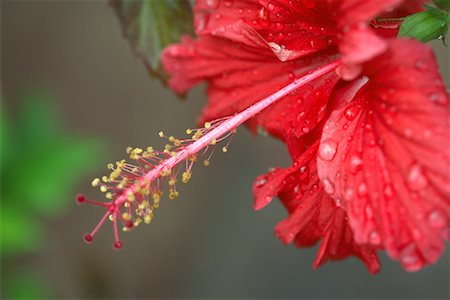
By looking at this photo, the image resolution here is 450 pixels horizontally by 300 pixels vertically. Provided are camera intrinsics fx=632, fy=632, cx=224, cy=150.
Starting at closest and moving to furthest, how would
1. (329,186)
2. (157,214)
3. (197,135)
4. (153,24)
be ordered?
(329,186) < (197,135) < (153,24) < (157,214)

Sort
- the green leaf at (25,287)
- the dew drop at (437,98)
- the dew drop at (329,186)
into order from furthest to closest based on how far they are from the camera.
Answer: the green leaf at (25,287) → the dew drop at (329,186) → the dew drop at (437,98)

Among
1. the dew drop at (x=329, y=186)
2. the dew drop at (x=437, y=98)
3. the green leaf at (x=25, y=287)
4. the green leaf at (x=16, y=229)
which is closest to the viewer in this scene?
the dew drop at (x=437, y=98)

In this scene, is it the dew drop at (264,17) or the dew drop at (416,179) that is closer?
the dew drop at (416,179)

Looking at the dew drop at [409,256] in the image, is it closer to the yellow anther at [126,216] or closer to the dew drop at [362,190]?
the dew drop at [362,190]

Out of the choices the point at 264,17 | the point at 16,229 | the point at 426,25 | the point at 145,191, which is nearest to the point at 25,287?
the point at 16,229

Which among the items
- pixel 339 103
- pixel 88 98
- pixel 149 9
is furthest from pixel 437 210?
pixel 88 98

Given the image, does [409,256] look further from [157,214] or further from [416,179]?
[157,214]

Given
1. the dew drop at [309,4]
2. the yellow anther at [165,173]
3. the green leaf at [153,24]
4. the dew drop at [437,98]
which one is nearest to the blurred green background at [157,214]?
the green leaf at [153,24]

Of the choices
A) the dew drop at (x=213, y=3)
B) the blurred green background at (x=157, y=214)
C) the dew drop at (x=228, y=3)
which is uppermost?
the dew drop at (x=213, y=3)
